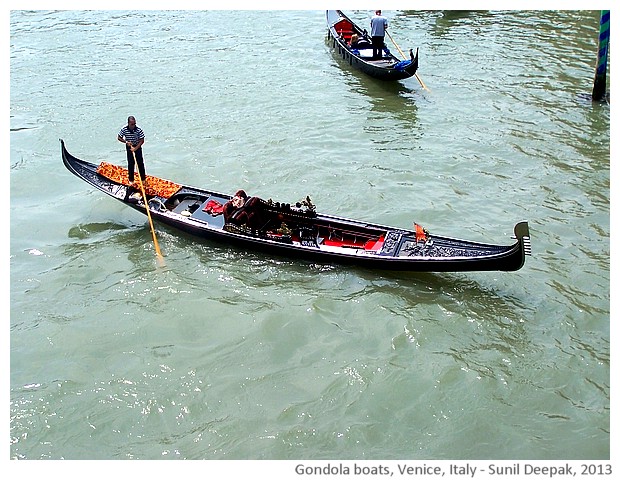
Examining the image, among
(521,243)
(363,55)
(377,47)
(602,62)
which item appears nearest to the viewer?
(521,243)

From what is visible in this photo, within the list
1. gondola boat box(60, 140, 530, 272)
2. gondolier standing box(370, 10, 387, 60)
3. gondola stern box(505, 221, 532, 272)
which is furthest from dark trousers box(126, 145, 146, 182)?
gondolier standing box(370, 10, 387, 60)

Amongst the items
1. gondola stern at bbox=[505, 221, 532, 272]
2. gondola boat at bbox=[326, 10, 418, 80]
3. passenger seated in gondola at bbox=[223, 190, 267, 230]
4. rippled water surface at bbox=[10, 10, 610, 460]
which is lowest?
rippled water surface at bbox=[10, 10, 610, 460]

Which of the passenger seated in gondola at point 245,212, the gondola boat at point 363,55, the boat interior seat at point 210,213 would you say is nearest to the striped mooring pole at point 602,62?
the gondola boat at point 363,55

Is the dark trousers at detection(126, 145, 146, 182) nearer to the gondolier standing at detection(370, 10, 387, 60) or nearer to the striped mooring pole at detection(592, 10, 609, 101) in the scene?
the gondolier standing at detection(370, 10, 387, 60)

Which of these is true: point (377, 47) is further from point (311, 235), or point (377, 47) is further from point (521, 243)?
point (521, 243)

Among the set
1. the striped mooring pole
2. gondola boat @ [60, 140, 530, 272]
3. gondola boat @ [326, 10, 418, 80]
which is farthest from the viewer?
gondola boat @ [326, 10, 418, 80]

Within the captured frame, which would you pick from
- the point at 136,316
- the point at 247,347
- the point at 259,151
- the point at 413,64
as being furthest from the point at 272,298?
the point at 413,64

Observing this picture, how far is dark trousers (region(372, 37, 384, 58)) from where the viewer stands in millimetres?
14133

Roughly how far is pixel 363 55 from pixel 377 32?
905mm

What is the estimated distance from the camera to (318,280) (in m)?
7.84

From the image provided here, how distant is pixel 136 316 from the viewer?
7.49 meters

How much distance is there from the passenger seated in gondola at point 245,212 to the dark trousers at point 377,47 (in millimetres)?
7377

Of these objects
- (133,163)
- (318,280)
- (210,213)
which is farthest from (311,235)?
(133,163)

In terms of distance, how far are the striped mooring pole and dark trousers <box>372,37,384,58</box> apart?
15.2 feet
